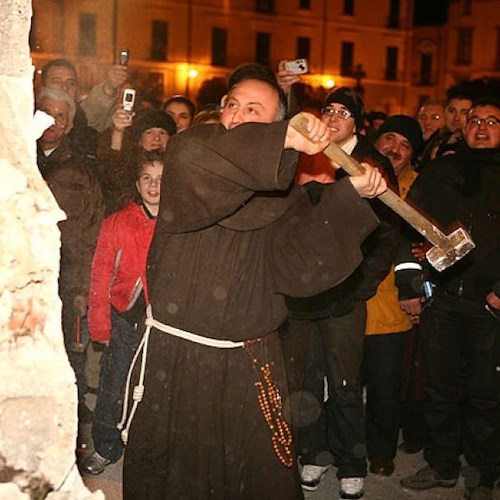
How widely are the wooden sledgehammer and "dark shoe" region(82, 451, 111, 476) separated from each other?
271 centimetres

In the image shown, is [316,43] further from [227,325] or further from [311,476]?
[227,325]

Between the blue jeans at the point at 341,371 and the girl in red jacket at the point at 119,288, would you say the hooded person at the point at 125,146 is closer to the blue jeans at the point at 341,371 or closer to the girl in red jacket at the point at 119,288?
the girl in red jacket at the point at 119,288

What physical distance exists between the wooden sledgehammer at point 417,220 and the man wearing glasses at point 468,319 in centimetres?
173

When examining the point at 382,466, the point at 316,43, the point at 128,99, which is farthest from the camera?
the point at 316,43

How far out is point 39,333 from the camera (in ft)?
6.47

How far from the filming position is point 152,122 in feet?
19.4

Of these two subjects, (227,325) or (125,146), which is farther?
(125,146)

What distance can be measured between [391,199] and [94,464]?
3.01 metres

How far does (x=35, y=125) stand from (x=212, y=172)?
0.99 m

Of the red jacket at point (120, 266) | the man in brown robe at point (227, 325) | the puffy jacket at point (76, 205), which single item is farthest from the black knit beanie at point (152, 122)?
the man in brown robe at point (227, 325)

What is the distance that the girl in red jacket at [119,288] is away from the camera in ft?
17.6

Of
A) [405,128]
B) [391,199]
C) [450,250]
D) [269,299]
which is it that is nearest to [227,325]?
[269,299]

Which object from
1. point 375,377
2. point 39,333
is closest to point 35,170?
point 39,333

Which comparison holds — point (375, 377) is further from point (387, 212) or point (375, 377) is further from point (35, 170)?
point (35, 170)
